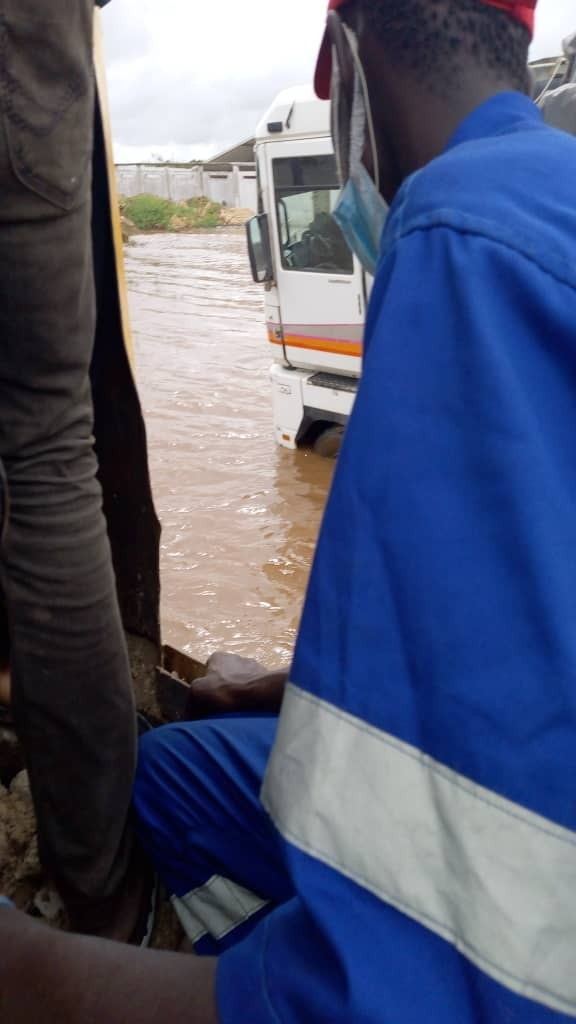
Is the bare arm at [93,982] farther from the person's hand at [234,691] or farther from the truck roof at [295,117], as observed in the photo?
the truck roof at [295,117]

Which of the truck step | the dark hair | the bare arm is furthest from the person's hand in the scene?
the truck step

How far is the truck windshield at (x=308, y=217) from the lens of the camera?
5.79m

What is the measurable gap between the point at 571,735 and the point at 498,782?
0.23ft

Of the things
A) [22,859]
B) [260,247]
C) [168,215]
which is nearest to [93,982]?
[22,859]

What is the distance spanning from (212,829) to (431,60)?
1.24 meters

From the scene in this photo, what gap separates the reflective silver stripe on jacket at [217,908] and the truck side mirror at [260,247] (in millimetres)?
5106

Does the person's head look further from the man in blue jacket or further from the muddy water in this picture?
the muddy water

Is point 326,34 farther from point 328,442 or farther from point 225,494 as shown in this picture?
point 328,442

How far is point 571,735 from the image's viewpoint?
71 cm

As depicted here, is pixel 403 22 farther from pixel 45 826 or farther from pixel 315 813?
pixel 45 826

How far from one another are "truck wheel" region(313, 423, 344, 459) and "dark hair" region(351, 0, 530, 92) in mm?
5577

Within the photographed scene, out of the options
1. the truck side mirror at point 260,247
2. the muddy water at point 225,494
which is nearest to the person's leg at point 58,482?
the muddy water at point 225,494

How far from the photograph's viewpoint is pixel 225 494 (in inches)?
255

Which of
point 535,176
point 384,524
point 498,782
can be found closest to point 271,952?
point 498,782
